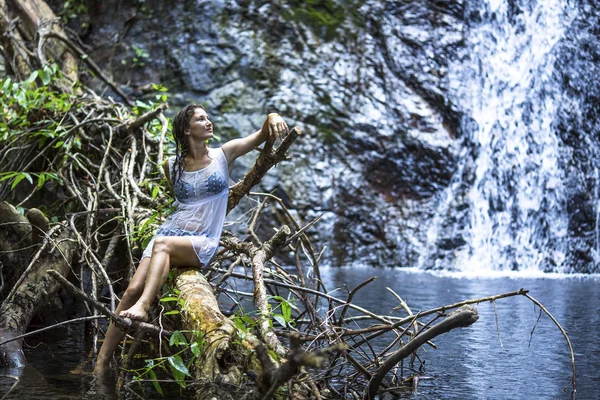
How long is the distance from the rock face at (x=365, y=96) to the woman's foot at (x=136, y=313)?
7105 millimetres

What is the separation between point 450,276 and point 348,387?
597 cm

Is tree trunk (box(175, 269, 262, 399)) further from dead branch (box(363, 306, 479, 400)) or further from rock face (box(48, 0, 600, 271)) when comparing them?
→ rock face (box(48, 0, 600, 271))

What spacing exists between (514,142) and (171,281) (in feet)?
28.8

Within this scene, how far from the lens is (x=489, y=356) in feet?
12.7

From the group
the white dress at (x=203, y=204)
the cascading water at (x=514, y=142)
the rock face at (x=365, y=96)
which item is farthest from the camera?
the rock face at (x=365, y=96)

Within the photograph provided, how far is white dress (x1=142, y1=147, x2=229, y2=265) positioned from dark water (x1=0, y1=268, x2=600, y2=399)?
838mm

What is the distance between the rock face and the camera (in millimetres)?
10320

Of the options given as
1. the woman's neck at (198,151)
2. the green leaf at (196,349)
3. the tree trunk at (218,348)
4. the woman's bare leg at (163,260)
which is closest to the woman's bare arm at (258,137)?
the woman's neck at (198,151)

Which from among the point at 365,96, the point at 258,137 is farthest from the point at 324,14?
the point at 258,137

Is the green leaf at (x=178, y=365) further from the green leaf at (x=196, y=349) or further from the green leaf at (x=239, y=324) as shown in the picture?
the green leaf at (x=239, y=324)

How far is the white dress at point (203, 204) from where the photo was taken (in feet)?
11.6

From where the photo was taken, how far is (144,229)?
158 inches

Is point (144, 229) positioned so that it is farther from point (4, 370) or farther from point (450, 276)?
point (450, 276)

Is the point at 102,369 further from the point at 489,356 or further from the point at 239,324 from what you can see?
the point at 489,356
